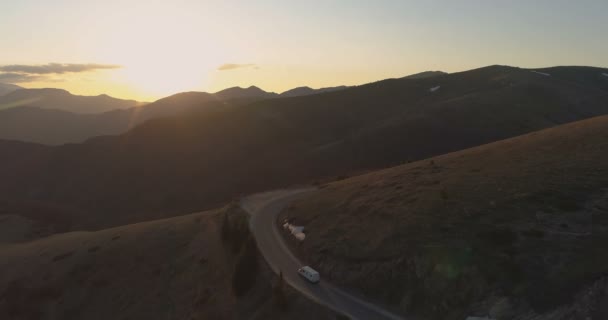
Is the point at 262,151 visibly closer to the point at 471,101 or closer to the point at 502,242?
the point at 471,101

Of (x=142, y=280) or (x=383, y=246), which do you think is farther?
(x=142, y=280)

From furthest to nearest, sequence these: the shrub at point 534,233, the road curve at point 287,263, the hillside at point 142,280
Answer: the hillside at point 142,280 → the shrub at point 534,233 → the road curve at point 287,263

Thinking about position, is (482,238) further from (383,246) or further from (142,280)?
(142,280)

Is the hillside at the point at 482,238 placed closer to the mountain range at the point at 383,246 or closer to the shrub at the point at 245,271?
the mountain range at the point at 383,246

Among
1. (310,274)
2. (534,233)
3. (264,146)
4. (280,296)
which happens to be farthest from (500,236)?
(264,146)

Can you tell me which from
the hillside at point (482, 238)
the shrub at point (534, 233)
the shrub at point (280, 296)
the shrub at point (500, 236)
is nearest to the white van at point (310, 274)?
the hillside at point (482, 238)
